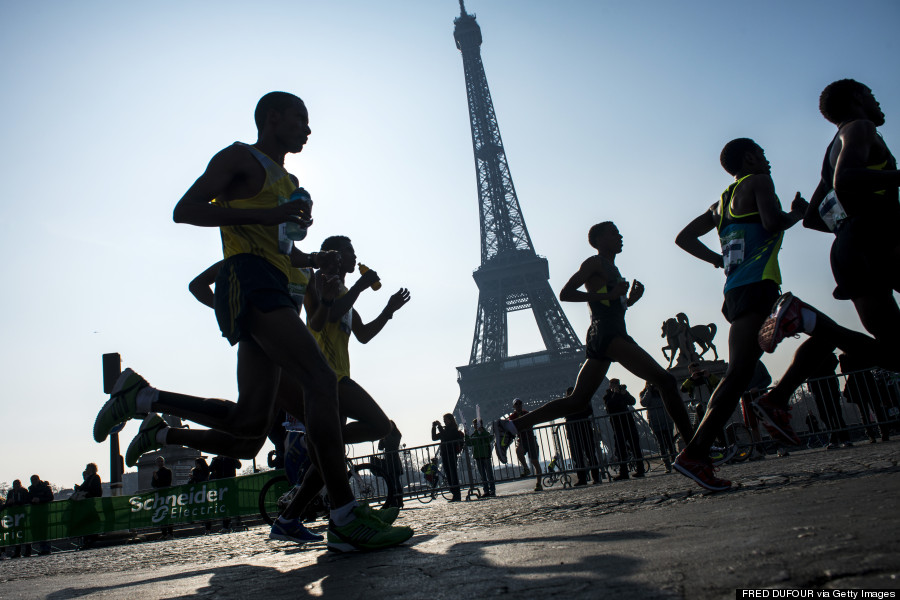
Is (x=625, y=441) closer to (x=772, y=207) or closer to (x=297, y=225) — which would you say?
(x=772, y=207)

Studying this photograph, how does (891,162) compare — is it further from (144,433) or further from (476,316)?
(476,316)

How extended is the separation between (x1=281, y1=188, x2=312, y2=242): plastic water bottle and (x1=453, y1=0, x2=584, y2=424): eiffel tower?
48.2 metres

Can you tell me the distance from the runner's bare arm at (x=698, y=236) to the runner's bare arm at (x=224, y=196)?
244cm

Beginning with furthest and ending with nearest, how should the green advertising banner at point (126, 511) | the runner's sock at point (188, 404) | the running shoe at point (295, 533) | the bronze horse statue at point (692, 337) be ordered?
the bronze horse statue at point (692, 337) → the green advertising banner at point (126, 511) → the running shoe at point (295, 533) → the runner's sock at point (188, 404)

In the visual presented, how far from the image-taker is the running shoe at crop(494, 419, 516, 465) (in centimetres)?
576

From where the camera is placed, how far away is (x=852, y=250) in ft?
10.4

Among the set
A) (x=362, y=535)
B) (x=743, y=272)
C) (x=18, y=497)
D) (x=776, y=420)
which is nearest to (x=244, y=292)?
(x=362, y=535)

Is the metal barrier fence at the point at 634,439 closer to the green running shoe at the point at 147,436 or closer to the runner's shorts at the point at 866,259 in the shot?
the green running shoe at the point at 147,436

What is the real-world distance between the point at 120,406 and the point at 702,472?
2947 millimetres

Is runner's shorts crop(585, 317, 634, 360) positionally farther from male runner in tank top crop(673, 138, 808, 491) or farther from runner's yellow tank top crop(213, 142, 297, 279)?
runner's yellow tank top crop(213, 142, 297, 279)

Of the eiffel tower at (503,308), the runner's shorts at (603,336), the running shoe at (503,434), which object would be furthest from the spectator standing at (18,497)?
the eiffel tower at (503,308)

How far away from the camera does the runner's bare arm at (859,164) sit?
3.09 m
